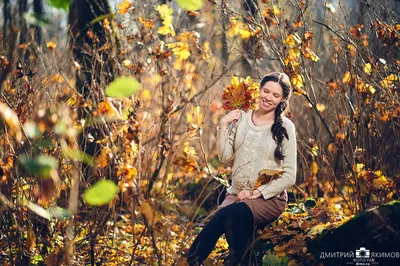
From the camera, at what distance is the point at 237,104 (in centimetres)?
395

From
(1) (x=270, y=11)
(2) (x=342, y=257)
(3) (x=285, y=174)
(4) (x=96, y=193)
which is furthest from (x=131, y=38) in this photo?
(4) (x=96, y=193)

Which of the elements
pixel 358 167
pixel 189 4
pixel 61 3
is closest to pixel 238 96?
pixel 358 167

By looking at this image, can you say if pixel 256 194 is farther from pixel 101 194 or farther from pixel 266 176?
pixel 101 194

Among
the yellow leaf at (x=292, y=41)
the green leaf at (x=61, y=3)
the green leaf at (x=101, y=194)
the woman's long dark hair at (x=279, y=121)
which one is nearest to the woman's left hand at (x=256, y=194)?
the woman's long dark hair at (x=279, y=121)

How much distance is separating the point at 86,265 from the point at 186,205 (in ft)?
8.52

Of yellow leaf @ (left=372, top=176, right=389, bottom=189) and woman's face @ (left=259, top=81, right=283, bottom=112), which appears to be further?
yellow leaf @ (left=372, top=176, right=389, bottom=189)

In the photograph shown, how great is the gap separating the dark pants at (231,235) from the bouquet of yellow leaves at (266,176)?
0.62 ft

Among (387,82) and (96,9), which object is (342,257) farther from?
(96,9)

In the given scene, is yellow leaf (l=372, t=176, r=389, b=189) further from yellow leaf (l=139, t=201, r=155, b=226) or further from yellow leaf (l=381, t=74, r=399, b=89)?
yellow leaf (l=139, t=201, r=155, b=226)

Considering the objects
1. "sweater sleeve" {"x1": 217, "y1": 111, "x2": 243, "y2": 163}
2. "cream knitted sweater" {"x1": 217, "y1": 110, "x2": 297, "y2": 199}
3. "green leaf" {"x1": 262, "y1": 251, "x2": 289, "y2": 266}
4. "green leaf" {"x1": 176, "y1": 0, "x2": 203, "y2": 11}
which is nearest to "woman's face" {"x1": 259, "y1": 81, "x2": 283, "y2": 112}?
"cream knitted sweater" {"x1": 217, "y1": 110, "x2": 297, "y2": 199}

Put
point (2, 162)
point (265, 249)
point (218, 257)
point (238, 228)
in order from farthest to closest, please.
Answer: point (218, 257) → point (265, 249) → point (238, 228) → point (2, 162)

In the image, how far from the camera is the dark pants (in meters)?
3.52

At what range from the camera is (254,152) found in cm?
378

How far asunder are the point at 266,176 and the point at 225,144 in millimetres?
359
